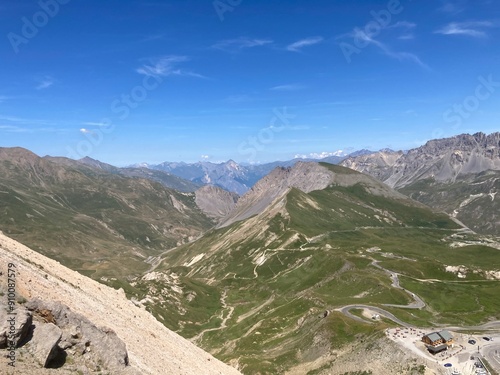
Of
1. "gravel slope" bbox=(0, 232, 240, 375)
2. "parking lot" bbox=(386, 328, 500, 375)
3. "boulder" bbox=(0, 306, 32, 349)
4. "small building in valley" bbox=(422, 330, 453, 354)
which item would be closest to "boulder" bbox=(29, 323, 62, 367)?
"boulder" bbox=(0, 306, 32, 349)

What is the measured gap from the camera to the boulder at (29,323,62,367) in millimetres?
30969

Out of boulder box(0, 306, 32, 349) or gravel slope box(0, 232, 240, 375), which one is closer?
boulder box(0, 306, 32, 349)

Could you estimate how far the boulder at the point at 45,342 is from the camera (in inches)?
1219

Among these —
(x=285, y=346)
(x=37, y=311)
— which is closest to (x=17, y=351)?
(x=37, y=311)

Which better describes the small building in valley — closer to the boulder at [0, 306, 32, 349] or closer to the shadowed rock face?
the shadowed rock face

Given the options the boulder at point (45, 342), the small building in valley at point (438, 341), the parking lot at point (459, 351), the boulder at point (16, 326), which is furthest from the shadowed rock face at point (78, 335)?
the small building in valley at point (438, 341)

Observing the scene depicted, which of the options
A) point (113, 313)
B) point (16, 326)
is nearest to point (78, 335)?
point (16, 326)

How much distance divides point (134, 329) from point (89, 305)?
311 inches

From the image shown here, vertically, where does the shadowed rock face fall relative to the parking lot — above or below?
above

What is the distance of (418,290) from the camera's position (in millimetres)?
180000

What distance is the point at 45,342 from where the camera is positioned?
105 feet

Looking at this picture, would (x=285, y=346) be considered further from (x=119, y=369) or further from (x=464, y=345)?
(x=119, y=369)

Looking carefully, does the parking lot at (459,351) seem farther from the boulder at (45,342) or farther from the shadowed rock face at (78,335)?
the boulder at (45,342)

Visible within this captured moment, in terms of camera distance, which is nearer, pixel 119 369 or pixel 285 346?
pixel 119 369
